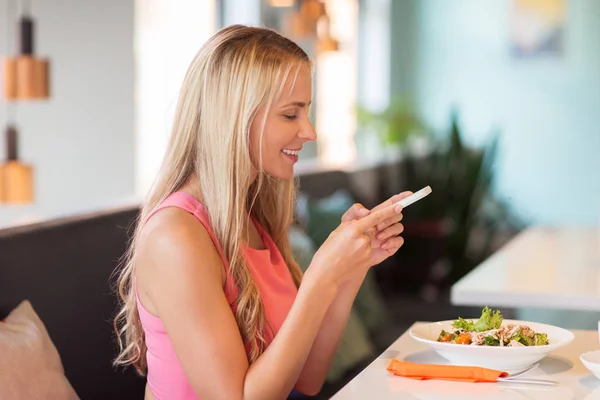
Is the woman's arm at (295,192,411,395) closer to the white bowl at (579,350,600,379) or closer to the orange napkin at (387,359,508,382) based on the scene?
the orange napkin at (387,359,508,382)

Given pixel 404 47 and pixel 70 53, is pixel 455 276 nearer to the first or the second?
pixel 70 53

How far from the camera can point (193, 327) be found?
56.3 inches

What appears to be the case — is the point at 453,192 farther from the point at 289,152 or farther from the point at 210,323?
the point at 210,323

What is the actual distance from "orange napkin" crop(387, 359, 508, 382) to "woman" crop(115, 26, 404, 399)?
151mm

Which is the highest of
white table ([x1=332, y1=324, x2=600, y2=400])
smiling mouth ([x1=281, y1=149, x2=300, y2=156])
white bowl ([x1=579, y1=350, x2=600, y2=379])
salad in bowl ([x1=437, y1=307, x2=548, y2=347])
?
smiling mouth ([x1=281, y1=149, x2=300, y2=156])

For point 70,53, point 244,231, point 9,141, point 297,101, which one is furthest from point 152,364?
point 70,53

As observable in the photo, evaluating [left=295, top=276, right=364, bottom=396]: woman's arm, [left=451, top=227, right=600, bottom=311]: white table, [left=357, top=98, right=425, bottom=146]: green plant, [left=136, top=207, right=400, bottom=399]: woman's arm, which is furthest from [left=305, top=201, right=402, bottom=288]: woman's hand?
[left=357, top=98, right=425, bottom=146]: green plant

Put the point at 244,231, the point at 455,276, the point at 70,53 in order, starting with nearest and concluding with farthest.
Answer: the point at 244,231, the point at 70,53, the point at 455,276

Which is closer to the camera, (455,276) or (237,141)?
(237,141)

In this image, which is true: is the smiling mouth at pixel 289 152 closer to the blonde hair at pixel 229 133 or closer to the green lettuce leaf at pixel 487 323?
the blonde hair at pixel 229 133

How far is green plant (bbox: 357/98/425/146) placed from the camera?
7.28 meters

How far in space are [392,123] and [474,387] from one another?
Result: 610 cm

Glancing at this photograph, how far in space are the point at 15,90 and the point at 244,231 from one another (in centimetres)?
135

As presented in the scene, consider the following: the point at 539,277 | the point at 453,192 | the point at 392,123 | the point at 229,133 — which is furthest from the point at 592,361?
the point at 392,123
